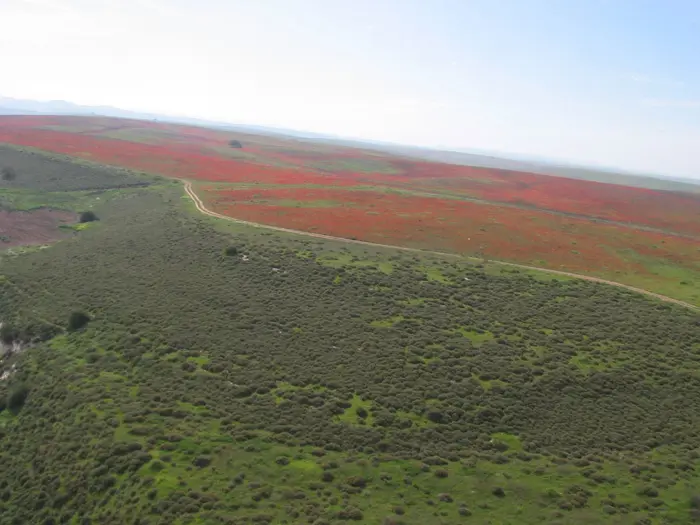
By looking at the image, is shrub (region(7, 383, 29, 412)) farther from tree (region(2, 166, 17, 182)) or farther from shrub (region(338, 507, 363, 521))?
tree (region(2, 166, 17, 182))

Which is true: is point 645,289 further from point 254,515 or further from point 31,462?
point 31,462

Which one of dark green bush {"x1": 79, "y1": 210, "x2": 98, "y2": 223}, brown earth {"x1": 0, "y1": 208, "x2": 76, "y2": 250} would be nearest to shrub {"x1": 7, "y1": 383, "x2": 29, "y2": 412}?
brown earth {"x1": 0, "y1": 208, "x2": 76, "y2": 250}

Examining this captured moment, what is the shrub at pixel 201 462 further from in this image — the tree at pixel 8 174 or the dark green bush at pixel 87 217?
the tree at pixel 8 174

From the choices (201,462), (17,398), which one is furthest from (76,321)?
(201,462)

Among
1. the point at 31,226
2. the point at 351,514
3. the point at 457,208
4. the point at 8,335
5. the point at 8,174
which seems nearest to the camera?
the point at 351,514

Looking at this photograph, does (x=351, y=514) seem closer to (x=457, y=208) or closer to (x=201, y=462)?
(x=201, y=462)

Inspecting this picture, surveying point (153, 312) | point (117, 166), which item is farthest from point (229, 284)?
point (117, 166)
